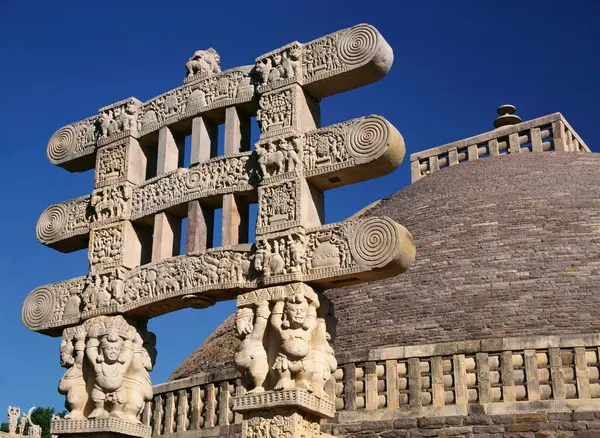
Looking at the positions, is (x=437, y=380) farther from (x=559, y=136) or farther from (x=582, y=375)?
(x=559, y=136)

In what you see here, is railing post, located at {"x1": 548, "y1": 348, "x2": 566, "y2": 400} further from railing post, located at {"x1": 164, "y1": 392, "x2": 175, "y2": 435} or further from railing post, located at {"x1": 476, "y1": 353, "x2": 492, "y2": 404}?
railing post, located at {"x1": 164, "y1": 392, "x2": 175, "y2": 435}

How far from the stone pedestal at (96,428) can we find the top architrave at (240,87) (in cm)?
341

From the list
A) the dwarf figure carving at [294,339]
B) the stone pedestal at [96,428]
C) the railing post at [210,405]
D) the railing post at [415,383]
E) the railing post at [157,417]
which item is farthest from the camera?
the railing post at [157,417]

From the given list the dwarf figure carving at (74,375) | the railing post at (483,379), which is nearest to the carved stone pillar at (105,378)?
the dwarf figure carving at (74,375)

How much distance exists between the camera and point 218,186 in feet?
30.5

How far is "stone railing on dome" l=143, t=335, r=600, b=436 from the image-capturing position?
12.0 meters

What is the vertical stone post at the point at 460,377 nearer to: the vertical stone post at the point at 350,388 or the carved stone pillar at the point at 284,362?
the vertical stone post at the point at 350,388

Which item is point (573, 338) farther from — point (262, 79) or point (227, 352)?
point (227, 352)

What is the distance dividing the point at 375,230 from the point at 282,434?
2.01 meters

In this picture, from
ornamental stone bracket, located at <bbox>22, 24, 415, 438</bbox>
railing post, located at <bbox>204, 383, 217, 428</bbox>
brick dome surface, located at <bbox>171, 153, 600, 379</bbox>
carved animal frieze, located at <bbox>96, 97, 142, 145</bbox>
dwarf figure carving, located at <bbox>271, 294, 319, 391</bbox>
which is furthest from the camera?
brick dome surface, located at <bbox>171, 153, 600, 379</bbox>

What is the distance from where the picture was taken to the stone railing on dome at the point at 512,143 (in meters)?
24.2

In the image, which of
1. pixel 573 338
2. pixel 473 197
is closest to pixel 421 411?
pixel 573 338

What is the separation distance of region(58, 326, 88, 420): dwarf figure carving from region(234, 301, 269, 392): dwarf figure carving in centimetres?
213

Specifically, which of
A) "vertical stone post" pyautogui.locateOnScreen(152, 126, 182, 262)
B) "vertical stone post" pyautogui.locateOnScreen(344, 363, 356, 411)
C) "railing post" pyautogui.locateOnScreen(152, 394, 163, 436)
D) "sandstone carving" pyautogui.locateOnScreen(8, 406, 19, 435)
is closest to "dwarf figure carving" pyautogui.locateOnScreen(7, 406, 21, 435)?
"sandstone carving" pyautogui.locateOnScreen(8, 406, 19, 435)
